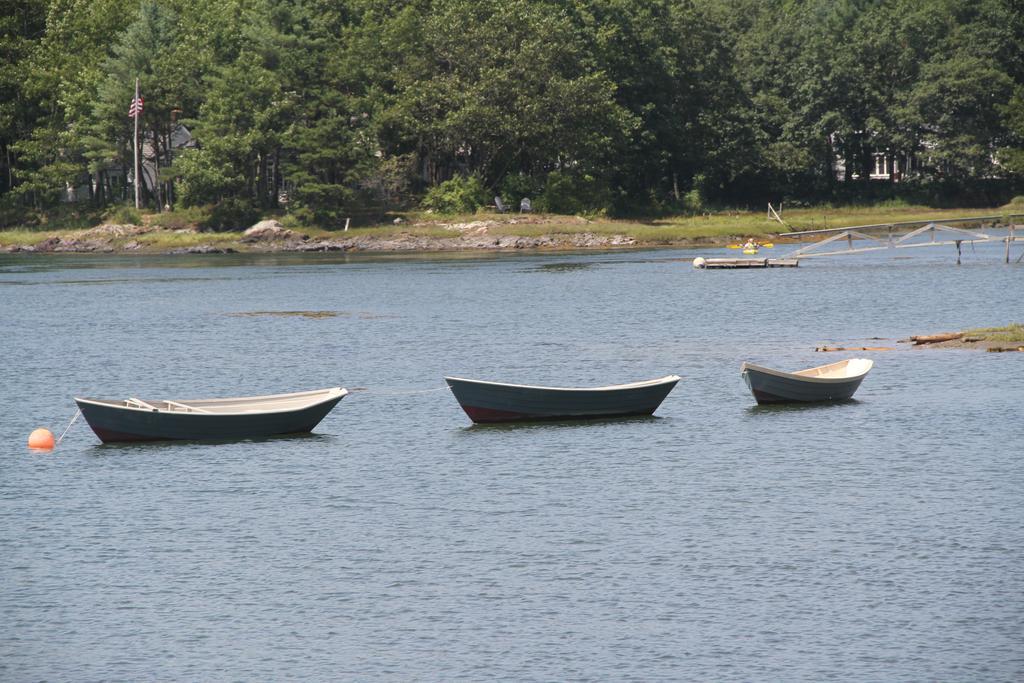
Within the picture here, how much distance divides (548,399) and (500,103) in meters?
96.9

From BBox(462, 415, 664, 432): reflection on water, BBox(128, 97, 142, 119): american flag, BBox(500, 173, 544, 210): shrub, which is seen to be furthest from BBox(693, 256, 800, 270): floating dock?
BBox(462, 415, 664, 432): reflection on water

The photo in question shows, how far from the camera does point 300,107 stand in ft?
456

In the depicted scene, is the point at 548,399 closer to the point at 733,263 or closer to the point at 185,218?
the point at 733,263

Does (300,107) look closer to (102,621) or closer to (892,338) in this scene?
(892,338)

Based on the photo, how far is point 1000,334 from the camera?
5881cm

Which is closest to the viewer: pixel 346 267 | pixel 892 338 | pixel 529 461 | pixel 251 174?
pixel 529 461

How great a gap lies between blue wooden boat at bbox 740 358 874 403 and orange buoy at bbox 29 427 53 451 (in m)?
21.9

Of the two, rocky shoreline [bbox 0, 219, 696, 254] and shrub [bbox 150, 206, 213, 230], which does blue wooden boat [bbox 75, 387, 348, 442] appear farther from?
shrub [bbox 150, 206, 213, 230]

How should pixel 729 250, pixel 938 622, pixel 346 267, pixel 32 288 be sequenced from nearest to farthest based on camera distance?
1. pixel 938 622
2. pixel 32 288
3. pixel 346 267
4. pixel 729 250

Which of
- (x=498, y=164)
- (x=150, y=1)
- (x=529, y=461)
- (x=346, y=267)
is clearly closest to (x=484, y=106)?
(x=498, y=164)

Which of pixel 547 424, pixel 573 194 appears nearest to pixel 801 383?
pixel 547 424

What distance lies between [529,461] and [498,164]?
11124 cm

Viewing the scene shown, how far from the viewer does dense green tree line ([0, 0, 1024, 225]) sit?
5453 inches

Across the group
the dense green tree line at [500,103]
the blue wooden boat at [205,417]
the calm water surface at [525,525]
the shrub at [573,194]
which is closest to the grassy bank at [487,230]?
the shrub at [573,194]
